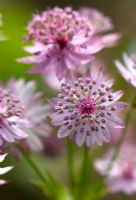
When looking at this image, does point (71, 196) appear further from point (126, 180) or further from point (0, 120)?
point (0, 120)

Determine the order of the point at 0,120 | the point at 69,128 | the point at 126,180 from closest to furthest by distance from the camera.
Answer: the point at 69,128 → the point at 0,120 → the point at 126,180

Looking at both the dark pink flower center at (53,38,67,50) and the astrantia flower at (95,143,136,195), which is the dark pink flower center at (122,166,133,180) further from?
the dark pink flower center at (53,38,67,50)

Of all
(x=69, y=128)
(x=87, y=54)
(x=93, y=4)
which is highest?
(x=93, y=4)

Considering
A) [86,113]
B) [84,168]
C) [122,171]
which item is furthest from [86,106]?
[122,171]

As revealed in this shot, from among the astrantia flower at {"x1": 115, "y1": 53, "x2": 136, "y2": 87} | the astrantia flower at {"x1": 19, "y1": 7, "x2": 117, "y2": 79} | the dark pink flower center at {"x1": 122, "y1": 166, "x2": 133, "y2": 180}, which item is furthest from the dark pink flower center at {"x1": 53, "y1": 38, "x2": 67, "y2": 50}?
the dark pink flower center at {"x1": 122, "y1": 166, "x2": 133, "y2": 180}

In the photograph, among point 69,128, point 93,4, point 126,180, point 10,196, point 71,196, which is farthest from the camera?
point 93,4

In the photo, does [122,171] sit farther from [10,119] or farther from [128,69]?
[10,119]

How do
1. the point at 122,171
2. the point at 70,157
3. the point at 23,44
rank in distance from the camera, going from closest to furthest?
the point at 70,157 → the point at 122,171 → the point at 23,44

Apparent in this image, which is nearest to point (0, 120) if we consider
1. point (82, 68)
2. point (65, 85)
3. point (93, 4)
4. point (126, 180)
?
point (65, 85)
